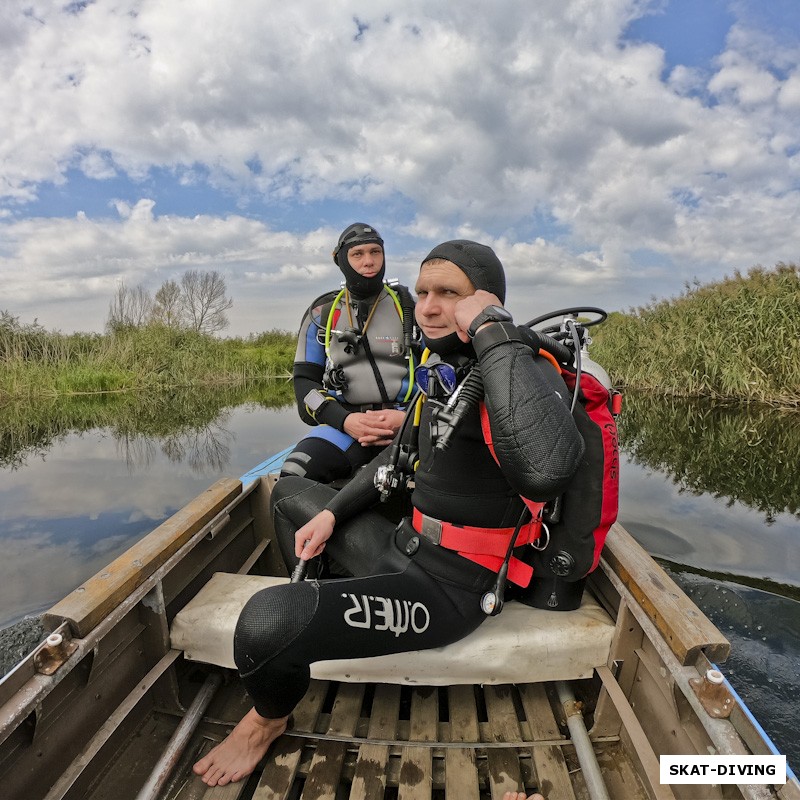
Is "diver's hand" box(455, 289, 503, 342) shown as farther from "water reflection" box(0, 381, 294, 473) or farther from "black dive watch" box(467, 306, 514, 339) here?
"water reflection" box(0, 381, 294, 473)

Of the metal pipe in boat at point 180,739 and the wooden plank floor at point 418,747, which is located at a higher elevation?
the metal pipe in boat at point 180,739

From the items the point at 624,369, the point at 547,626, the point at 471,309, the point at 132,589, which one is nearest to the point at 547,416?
the point at 471,309

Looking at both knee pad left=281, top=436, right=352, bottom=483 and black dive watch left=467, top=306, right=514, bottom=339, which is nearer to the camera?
black dive watch left=467, top=306, right=514, bottom=339

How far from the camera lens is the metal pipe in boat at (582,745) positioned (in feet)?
4.92

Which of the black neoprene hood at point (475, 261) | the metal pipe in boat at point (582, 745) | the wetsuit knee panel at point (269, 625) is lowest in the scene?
the metal pipe in boat at point (582, 745)

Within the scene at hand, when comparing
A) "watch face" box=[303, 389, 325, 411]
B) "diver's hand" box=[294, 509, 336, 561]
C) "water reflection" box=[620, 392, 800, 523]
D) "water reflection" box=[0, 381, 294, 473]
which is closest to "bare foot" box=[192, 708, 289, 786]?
"diver's hand" box=[294, 509, 336, 561]

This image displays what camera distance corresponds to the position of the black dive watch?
1440mm

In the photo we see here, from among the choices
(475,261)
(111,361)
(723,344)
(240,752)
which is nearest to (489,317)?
(475,261)

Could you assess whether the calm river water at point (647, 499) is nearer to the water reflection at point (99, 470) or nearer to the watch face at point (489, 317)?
the water reflection at point (99, 470)

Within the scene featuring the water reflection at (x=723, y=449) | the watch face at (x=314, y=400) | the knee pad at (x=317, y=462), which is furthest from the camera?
Result: the water reflection at (x=723, y=449)

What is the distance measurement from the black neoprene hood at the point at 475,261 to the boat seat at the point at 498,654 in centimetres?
119

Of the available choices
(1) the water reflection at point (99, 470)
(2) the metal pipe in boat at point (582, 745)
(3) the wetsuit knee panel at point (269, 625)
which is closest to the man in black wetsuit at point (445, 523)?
(3) the wetsuit knee panel at point (269, 625)

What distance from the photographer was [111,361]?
1880 centimetres

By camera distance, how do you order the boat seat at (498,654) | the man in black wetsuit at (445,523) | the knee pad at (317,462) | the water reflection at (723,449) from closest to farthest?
the man in black wetsuit at (445,523) → the boat seat at (498,654) → the knee pad at (317,462) → the water reflection at (723,449)
